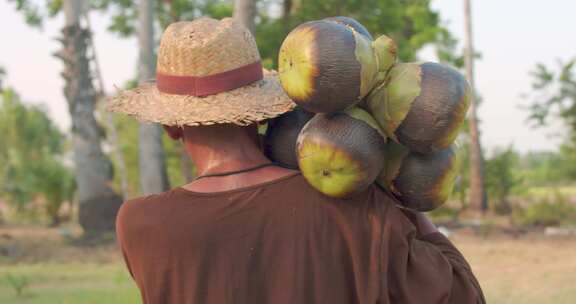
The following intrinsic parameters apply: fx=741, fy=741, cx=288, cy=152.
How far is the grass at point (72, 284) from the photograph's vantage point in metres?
7.04

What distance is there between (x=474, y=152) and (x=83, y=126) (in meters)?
10.4

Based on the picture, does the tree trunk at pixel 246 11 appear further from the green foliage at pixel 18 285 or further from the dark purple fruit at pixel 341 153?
the dark purple fruit at pixel 341 153

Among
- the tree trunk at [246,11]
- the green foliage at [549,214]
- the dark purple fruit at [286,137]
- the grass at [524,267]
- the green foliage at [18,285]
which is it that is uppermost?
the dark purple fruit at [286,137]

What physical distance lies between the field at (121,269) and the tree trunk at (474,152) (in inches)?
216

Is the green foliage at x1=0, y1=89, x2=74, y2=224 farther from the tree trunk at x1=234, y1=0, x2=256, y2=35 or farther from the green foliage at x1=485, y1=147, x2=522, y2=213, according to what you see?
the green foliage at x1=485, y1=147, x2=522, y2=213

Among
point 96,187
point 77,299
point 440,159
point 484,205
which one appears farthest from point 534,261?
point 484,205

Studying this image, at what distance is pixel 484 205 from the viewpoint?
18609 mm

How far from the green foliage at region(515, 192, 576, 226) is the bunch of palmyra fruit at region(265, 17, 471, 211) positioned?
523 inches

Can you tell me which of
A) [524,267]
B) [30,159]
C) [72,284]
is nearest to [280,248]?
[72,284]

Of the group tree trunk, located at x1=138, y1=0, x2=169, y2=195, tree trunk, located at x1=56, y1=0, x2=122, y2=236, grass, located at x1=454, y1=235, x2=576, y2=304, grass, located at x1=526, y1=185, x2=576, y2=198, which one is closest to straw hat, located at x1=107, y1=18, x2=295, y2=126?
grass, located at x1=454, y1=235, x2=576, y2=304

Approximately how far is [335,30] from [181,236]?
0.68 metres

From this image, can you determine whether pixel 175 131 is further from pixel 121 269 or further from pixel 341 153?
pixel 121 269

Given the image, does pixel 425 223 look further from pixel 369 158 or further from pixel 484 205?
pixel 484 205

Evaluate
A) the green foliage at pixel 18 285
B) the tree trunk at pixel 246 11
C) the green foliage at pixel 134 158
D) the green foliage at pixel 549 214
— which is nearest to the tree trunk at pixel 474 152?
the green foliage at pixel 549 214
